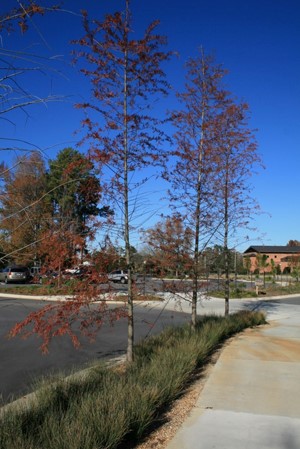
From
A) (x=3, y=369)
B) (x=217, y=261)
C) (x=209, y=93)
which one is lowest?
(x=3, y=369)

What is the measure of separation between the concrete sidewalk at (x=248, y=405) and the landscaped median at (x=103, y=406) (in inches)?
15.0

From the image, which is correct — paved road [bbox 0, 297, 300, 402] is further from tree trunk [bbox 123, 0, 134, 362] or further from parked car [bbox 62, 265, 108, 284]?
parked car [bbox 62, 265, 108, 284]

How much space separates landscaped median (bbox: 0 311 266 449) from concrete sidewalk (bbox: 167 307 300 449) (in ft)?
1.25

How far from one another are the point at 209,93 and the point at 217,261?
411 centimetres

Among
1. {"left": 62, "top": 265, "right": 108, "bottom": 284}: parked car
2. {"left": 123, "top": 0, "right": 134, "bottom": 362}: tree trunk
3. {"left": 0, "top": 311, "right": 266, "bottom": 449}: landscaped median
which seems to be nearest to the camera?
{"left": 0, "top": 311, "right": 266, "bottom": 449}: landscaped median

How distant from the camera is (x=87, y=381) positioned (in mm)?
5773

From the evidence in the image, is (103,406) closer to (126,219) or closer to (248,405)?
(248,405)

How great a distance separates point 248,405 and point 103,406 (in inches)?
78.8

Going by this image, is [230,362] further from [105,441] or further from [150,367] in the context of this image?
[105,441]

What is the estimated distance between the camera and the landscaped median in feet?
12.3

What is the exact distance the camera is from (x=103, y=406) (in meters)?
4.40

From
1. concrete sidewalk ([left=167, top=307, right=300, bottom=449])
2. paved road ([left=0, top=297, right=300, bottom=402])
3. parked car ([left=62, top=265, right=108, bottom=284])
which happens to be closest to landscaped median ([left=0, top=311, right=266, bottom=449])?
concrete sidewalk ([left=167, top=307, right=300, bottom=449])

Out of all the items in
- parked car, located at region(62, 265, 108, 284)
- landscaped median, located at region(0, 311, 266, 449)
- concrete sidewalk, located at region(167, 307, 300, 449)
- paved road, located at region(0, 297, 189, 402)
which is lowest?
paved road, located at region(0, 297, 189, 402)

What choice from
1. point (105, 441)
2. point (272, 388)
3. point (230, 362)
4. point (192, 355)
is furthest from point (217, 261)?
point (105, 441)
